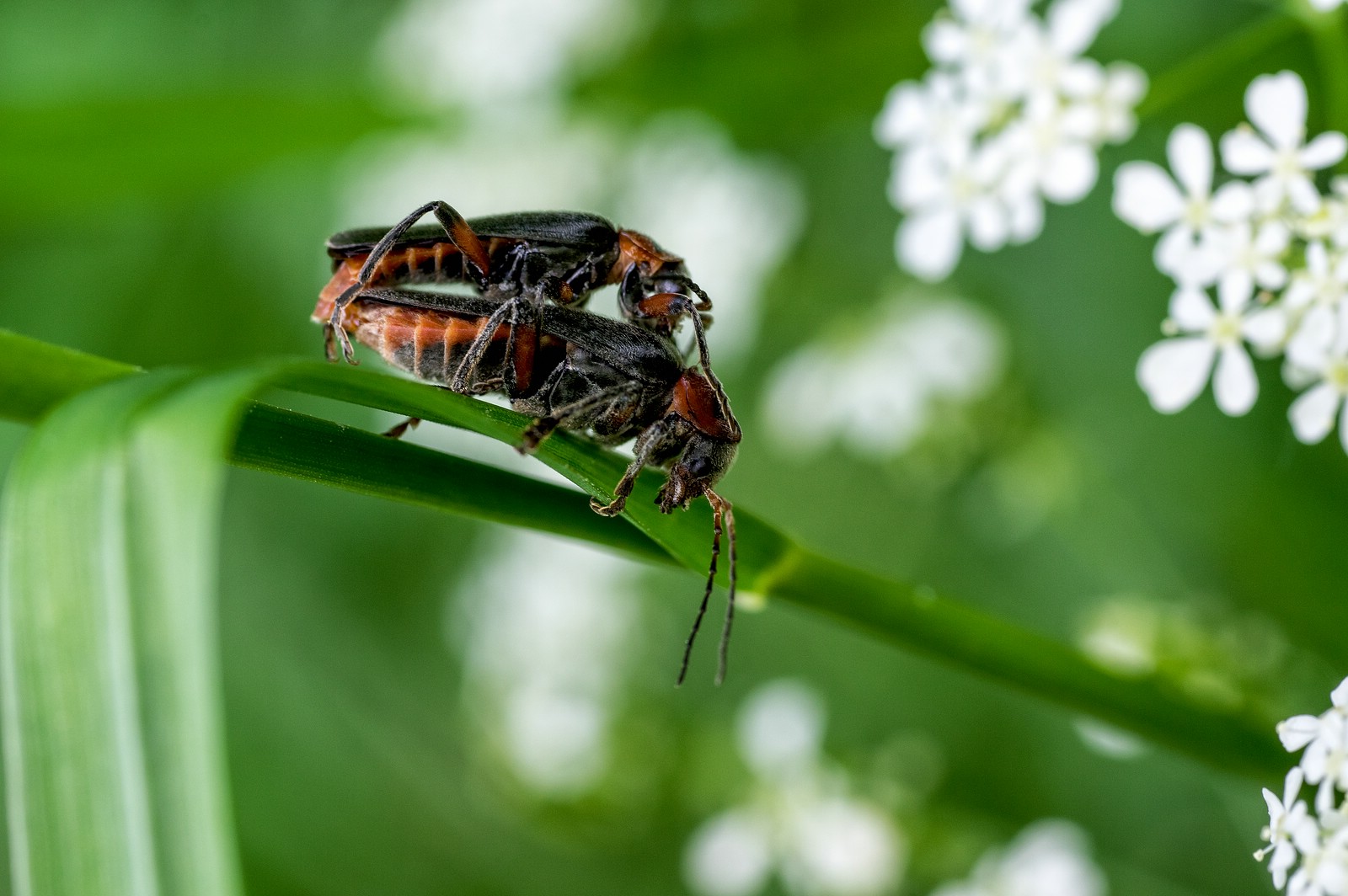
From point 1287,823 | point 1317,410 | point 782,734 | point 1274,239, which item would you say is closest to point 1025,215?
point 1274,239

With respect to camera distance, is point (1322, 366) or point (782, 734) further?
point (782, 734)

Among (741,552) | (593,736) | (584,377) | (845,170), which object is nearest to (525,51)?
(845,170)

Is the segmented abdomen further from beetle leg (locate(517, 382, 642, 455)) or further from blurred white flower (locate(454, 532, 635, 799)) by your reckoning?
blurred white flower (locate(454, 532, 635, 799))

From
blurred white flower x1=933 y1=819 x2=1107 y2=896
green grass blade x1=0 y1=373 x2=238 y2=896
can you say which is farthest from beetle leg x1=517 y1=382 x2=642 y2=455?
blurred white flower x1=933 y1=819 x2=1107 y2=896

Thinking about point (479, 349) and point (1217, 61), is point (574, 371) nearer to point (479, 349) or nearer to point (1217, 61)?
point (479, 349)

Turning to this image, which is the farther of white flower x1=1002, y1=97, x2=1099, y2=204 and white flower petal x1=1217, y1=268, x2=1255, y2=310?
white flower x1=1002, y1=97, x2=1099, y2=204

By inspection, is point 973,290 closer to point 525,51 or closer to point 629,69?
point 629,69

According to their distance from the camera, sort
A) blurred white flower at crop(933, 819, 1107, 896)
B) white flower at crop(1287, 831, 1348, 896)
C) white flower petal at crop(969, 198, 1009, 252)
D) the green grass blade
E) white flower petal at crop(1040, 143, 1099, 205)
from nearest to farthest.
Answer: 1. the green grass blade
2. white flower at crop(1287, 831, 1348, 896)
3. white flower petal at crop(1040, 143, 1099, 205)
4. white flower petal at crop(969, 198, 1009, 252)
5. blurred white flower at crop(933, 819, 1107, 896)
